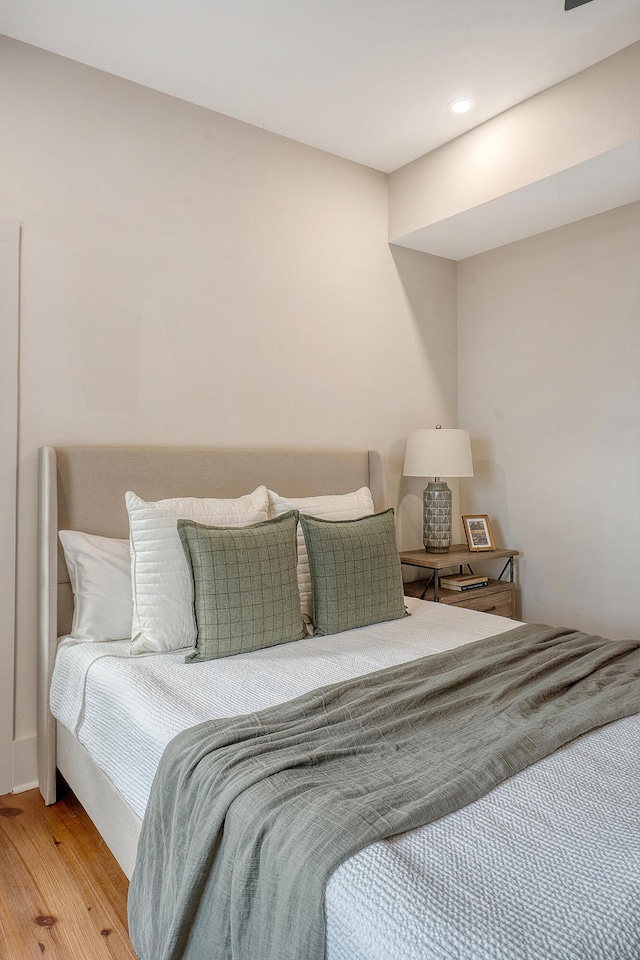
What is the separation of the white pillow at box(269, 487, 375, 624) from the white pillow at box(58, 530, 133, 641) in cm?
65

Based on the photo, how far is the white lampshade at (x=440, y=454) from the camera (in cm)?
321

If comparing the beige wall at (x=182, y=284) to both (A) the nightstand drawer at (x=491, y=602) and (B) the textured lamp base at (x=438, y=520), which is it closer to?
(B) the textured lamp base at (x=438, y=520)

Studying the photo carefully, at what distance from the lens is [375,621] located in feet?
8.02

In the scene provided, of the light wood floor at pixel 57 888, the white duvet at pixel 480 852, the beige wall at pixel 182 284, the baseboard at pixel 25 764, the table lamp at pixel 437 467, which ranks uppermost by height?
the beige wall at pixel 182 284

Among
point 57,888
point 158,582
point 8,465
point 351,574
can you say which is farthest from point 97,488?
point 57,888

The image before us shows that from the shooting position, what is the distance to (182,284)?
2652mm

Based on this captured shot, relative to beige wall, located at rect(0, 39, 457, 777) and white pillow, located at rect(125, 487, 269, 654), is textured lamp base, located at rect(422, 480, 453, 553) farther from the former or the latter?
white pillow, located at rect(125, 487, 269, 654)

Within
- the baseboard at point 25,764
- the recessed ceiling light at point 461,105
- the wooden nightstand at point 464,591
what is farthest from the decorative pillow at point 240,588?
the recessed ceiling light at point 461,105

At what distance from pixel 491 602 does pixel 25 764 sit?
7.31 feet

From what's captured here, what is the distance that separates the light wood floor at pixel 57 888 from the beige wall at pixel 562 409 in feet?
8.06

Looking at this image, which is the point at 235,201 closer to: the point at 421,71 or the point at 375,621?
the point at 421,71

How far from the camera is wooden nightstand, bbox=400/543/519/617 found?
3094mm

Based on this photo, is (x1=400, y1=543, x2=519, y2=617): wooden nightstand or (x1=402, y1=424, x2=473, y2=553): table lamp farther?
(x1=402, y1=424, x2=473, y2=553): table lamp

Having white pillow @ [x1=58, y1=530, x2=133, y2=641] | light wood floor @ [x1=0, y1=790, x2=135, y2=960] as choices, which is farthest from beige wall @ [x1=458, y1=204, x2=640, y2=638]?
light wood floor @ [x1=0, y1=790, x2=135, y2=960]
